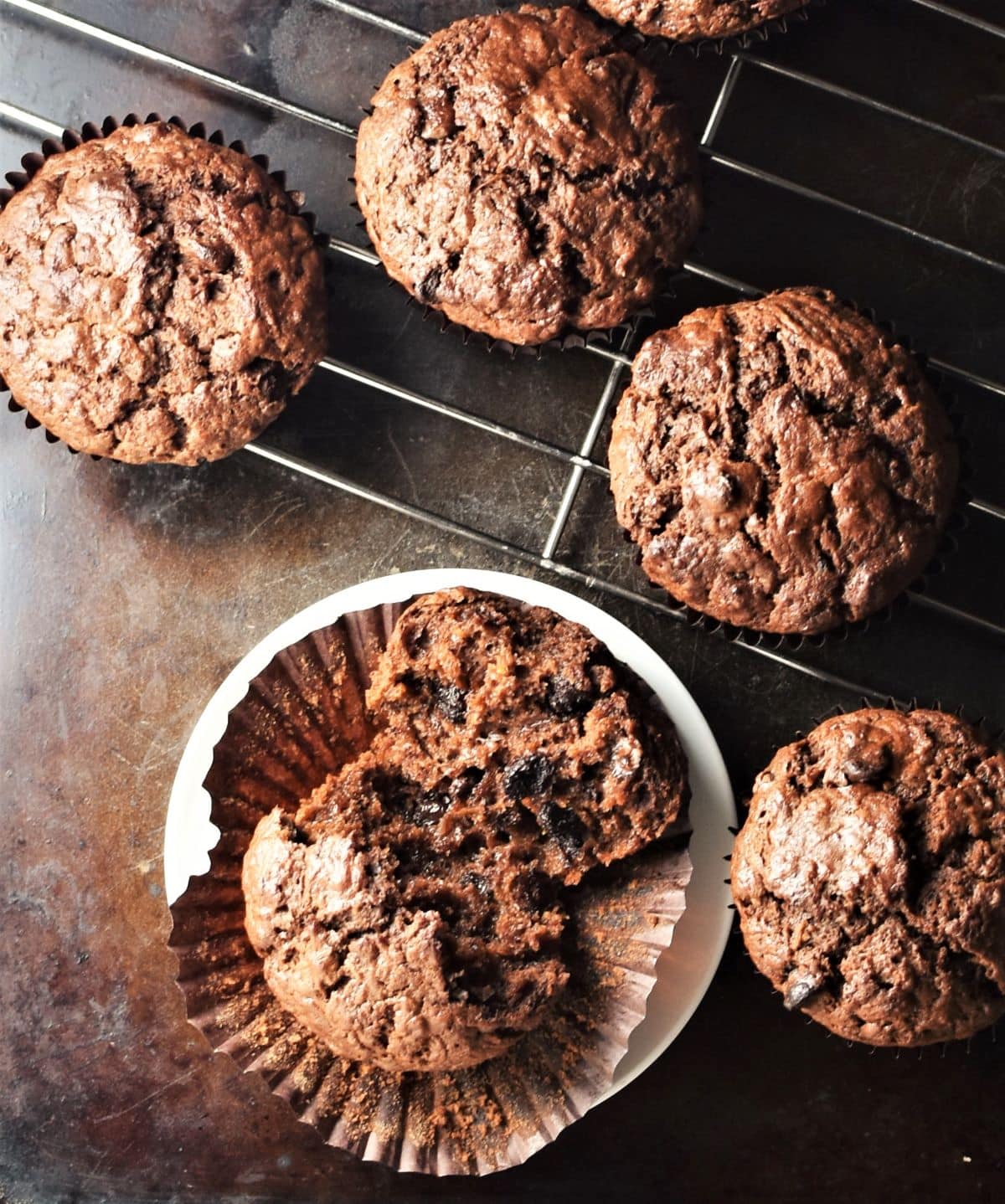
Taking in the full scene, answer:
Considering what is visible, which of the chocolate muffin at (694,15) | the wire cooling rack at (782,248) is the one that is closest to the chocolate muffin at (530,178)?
the chocolate muffin at (694,15)

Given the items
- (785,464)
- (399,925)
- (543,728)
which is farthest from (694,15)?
(399,925)

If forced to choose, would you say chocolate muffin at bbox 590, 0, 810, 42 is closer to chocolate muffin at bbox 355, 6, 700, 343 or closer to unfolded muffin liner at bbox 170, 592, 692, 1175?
chocolate muffin at bbox 355, 6, 700, 343

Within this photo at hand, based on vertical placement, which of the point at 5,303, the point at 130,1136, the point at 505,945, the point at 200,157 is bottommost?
the point at 130,1136

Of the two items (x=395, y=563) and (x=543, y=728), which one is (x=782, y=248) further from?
(x=543, y=728)

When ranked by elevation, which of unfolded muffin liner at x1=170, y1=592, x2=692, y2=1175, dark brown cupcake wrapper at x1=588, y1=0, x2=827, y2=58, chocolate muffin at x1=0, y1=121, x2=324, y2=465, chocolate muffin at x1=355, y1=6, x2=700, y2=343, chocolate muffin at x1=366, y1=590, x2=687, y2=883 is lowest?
unfolded muffin liner at x1=170, y1=592, x2=692, y2=1175

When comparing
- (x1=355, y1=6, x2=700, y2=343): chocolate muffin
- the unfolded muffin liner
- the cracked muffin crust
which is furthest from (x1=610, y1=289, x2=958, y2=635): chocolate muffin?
the unfolded muffin liner

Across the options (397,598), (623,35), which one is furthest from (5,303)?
(623,35)

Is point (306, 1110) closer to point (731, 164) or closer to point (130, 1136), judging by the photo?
point (130, 1136)
